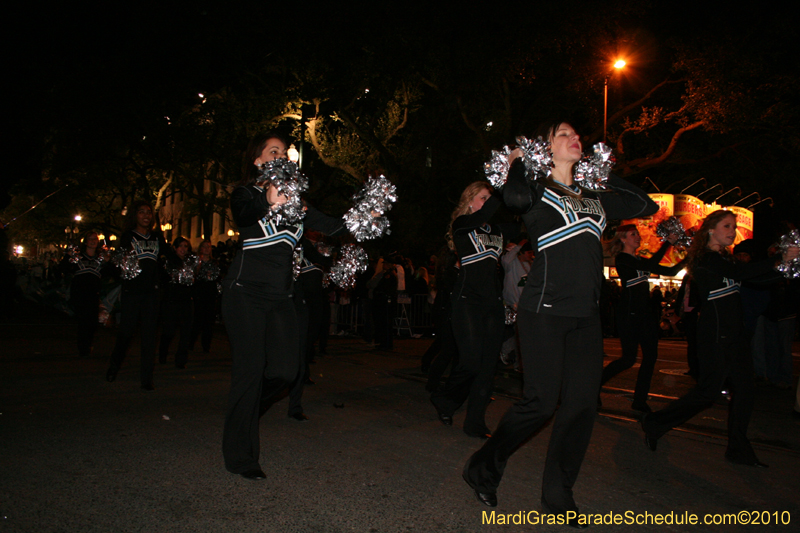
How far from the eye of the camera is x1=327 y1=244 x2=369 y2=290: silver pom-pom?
5.84m

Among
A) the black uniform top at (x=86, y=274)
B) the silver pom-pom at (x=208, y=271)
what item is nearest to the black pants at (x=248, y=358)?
the silver pom-pom at (x=208, y=271)

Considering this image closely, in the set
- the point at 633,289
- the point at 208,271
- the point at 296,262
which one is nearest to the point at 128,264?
the point at 208,271

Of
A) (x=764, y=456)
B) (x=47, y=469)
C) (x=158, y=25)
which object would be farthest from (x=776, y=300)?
(x=158, y=25)

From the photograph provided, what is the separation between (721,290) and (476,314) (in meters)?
1.93

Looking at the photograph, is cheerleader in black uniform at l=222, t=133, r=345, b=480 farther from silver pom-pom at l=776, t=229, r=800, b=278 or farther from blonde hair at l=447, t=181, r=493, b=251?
silver pom-pom at l=776, t=229, r=800, b=278

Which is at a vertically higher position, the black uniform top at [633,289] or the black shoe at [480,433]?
the black uniform top at [633,289]

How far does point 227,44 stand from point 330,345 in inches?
614

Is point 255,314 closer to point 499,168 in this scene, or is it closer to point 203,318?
point 499,168

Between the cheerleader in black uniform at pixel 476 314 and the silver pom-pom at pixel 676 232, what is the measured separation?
68.4 inches

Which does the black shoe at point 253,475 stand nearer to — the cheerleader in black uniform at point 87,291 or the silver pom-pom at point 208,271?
the silver pom-pom at point 208,271

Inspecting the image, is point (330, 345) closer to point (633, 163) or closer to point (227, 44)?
point (633, 163)

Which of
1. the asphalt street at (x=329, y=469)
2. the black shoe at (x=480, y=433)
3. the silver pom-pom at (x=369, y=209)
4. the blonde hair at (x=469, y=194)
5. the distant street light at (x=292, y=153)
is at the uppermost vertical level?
the distant street light at (x=292, y=153)

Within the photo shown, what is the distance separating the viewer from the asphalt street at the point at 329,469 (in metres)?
3.39

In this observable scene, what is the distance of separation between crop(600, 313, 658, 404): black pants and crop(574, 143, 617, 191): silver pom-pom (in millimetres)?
3369
